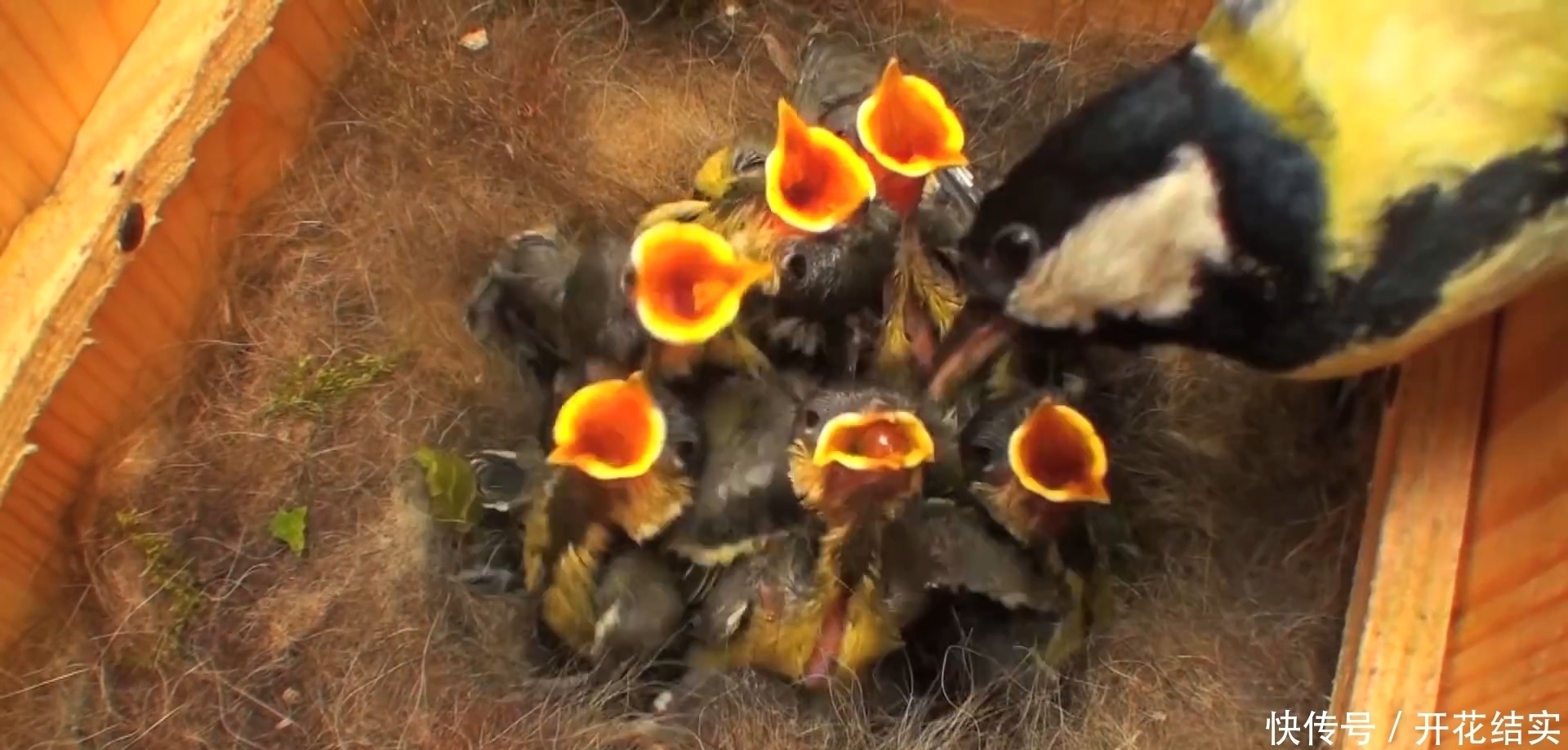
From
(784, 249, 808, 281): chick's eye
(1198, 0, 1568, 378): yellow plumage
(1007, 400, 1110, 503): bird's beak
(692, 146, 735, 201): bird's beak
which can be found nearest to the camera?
(1198, 0, 1568, 378): yellow plumage

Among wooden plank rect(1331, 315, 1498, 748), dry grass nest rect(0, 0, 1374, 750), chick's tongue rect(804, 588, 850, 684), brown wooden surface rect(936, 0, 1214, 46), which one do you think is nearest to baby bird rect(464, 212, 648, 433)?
dry grass nest rect(0, 0, 1374, 750)

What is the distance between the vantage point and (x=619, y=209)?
4.18ft

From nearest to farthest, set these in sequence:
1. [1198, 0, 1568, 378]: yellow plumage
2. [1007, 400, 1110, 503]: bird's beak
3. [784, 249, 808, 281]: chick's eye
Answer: [1198, 0, 1568, 378]: yellow plumage < [1007, 400, 1110, 503]: bird's beak < [784, 249, 808, 281]: chick's eye

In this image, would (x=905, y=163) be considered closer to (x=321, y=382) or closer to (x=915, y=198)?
(x=915, y=198)

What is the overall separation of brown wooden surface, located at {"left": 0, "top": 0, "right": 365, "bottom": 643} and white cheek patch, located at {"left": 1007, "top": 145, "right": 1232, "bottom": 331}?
2.10ft

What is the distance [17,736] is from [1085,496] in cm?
82

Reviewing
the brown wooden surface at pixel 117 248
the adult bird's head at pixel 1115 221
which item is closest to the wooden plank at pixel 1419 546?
the adult bird's head at pixel 1115 221

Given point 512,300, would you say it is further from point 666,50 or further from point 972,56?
point 972,56

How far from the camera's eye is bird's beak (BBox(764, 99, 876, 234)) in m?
0.97

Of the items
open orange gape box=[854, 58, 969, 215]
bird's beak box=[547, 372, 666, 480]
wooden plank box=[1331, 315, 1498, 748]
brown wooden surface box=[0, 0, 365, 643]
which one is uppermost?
brown wooden surface box=[0, 0, 365, 643]

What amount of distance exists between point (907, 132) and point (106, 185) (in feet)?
1.95

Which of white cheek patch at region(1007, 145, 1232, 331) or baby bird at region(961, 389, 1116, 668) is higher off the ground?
white cheek patch at region(1007, 145, 1232, 331)

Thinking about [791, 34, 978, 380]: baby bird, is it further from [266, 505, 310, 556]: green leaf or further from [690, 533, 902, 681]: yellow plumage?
[266, 505, 310, 556]: green leaf

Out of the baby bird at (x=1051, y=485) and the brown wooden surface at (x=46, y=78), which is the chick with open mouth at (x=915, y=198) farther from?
the brown wooden surface at (x=46, y=78)
